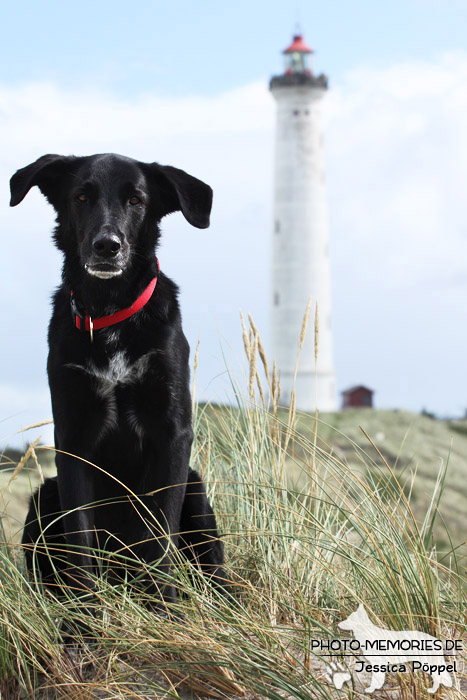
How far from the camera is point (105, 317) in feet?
8.63

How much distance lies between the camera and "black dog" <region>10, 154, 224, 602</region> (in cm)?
256

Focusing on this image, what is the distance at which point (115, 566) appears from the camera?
2.79 m

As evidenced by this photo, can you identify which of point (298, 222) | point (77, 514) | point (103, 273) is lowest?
point (77, 514)

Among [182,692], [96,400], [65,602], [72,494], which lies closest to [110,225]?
[96,400]

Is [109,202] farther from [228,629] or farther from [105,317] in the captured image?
[228,629]

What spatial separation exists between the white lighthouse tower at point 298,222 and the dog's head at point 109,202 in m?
22.9

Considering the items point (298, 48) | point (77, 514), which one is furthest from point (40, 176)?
point (298, 48)

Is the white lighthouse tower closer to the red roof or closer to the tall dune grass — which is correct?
the red roof

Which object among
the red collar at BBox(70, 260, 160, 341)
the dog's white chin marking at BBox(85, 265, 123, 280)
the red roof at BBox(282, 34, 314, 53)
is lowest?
the red collar at BBox(70, 260, 160, 341)

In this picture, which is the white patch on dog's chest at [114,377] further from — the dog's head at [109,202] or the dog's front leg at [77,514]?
the dog's head at [109,202]

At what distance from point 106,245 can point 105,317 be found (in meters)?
0.29

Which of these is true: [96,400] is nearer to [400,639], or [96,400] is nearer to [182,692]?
[182,692]

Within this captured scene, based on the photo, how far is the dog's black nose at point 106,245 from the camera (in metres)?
2.45

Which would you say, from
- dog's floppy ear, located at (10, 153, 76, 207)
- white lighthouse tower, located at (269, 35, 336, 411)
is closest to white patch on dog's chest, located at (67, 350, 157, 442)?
dog's floppy ear, located at (10, 153, 76, 207)
